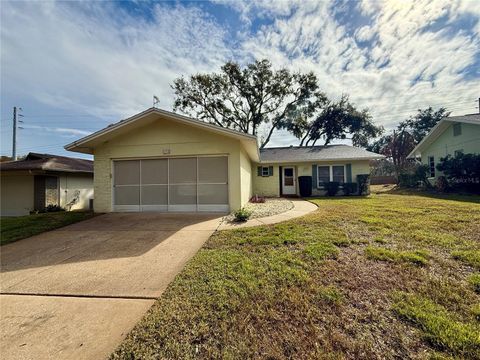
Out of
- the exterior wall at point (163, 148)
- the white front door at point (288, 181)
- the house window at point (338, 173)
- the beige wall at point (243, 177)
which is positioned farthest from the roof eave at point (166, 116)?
the house window at point (338, 173)

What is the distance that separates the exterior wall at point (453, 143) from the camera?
12.7 m

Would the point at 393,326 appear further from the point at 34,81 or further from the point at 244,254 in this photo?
the point at 34,81

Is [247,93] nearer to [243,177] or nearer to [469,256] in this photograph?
[243,177]

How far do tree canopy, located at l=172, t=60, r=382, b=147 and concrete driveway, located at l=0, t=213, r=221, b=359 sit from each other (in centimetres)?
2072

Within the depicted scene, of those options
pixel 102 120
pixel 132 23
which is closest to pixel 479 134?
pixel 132 23

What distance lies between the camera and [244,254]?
4.00 meters

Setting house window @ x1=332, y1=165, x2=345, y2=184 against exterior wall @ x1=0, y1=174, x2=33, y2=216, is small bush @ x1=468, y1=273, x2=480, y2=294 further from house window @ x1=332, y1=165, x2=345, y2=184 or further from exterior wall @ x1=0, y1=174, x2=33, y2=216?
exterior wall @ x1=0, y1=174, x2=33, y2=216

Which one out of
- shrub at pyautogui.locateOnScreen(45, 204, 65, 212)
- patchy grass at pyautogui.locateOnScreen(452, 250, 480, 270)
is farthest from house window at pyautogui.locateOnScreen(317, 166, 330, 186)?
shrub at pyautogui.locateOnScreen(45, 204, 65, 212)

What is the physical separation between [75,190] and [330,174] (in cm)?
1605

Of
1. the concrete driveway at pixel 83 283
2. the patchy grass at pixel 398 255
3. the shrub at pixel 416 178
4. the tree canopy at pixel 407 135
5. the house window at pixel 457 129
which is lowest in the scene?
the concrete driveway at pixel 83 283

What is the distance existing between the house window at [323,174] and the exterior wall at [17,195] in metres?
16.8

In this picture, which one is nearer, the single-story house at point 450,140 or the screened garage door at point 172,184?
the screened garage door at point 172,184

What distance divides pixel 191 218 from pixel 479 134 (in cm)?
1727

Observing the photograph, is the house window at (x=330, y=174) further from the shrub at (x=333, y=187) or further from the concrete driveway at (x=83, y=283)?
the concrete driveway at (x=83, y=283)
